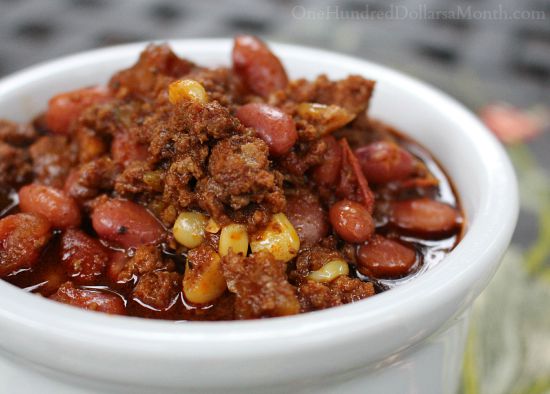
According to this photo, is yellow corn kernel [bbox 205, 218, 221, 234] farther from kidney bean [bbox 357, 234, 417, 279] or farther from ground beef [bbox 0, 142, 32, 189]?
ground beef [bbox 0, 142, 32, 189]

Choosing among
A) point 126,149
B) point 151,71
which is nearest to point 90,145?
point 126,149

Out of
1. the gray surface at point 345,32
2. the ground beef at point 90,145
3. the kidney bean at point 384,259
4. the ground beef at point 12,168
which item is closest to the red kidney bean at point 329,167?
the kidney bean at point 384,259

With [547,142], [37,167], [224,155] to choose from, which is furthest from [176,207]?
[547,142]

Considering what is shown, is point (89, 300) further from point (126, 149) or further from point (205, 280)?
point (126, 149)

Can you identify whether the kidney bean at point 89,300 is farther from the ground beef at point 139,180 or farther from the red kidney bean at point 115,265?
the ground beef at point 139,180

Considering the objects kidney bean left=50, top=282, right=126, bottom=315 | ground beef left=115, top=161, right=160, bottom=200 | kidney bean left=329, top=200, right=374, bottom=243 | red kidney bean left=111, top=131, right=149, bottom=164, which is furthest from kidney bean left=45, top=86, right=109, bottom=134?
kidney bean left=329, top=200, right=374, bottom=243
